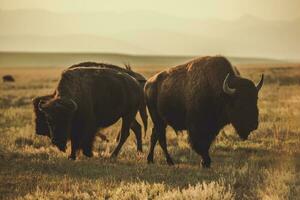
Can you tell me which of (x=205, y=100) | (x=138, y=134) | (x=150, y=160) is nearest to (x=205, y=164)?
(x=205, y=100)

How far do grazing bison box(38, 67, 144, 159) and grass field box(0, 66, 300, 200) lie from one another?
20.7 inches

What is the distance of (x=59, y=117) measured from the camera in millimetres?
10672

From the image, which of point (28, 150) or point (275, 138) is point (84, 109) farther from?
point (275, 138)

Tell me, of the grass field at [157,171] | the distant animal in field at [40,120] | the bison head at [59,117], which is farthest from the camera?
the distant animal in field at [40,120]

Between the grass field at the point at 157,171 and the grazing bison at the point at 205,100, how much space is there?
0.72m

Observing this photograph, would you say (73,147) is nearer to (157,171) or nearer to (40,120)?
(40,120)

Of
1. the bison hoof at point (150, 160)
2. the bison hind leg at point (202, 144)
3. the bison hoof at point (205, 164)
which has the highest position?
the bison hind leg at point (202, 144)

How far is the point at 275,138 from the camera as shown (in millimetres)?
14109

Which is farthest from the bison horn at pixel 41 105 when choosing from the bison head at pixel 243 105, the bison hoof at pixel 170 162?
the bison head at pixel 243 105

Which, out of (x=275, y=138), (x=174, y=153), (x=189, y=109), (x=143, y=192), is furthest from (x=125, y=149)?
(x=143, y=192)

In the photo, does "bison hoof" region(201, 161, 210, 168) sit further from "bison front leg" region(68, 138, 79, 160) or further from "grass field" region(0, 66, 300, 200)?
"bison front leg" region(68, 138, 79, 160)

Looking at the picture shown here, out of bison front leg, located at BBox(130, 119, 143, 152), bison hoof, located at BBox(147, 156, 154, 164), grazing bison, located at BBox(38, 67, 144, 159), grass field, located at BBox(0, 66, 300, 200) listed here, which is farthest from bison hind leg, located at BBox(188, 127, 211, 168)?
bison front leg, located at BBox(130, 119, 143, 152)

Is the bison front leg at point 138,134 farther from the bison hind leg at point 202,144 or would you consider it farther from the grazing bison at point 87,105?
the bison hind leg at point 202,144

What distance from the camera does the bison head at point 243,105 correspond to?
975 centimetres
